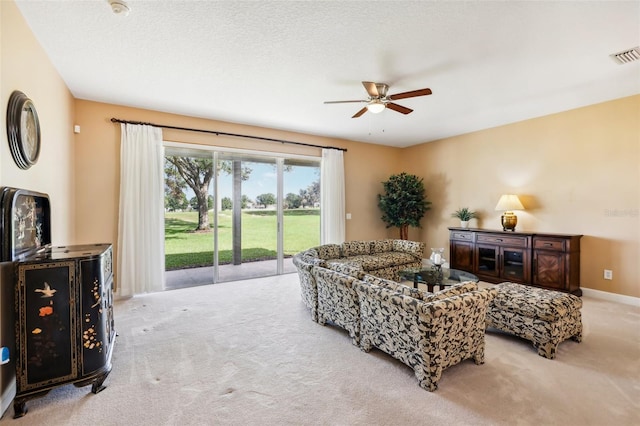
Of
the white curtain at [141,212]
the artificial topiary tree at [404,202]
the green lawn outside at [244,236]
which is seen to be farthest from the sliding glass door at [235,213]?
the artificial topiary tree at [404,202]

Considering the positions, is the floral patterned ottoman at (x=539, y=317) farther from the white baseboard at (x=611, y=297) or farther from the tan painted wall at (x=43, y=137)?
the tan painted wall at (x=43, y=137)

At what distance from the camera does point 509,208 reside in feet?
16.2

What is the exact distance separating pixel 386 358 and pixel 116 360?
2.43 m

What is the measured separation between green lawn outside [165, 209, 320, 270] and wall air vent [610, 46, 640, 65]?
4.86 m

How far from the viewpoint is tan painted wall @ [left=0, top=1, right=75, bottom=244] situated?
207 cm

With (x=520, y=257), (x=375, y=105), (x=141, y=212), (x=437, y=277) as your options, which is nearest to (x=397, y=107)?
(x=375, y=105)

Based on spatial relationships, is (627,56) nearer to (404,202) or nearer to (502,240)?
(502,240)

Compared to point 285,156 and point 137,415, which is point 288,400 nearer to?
point 137,415

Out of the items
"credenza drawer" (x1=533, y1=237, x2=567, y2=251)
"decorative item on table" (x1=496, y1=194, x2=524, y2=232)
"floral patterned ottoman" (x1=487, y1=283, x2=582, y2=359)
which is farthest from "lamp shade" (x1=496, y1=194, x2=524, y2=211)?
"floral patterned ottoman" (x1=487, y1=283, x2=582, y2=359)

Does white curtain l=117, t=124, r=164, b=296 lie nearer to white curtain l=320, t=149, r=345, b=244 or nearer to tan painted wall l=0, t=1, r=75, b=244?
tan painted wall l=0, t=1, r=75, b=244

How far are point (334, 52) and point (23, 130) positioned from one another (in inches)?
107

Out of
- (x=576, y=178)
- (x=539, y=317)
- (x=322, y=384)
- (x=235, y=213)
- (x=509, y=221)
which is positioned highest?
(x=576, y=178)

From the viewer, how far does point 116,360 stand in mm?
2602

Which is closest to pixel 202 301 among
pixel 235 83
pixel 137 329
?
pixel 137 329
